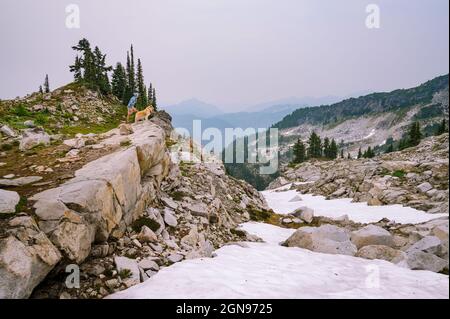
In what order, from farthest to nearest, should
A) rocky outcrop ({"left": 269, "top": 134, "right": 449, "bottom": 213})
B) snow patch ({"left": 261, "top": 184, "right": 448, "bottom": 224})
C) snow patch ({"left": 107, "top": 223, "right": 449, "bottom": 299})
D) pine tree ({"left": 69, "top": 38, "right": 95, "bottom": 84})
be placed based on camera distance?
pine tree ({"left": 69, "top": 38, "right": 95, "bottom": 84}) < rocky outcrop ({"left": 269, "top": 134, "right": 449, "bottom": 213}) < snow patch ({"left": 261, "top": 184, "right": 448, "bottom": 224}) < snow patch ({"left": 107, "top": 223, "right": 449, "bottom": 299})

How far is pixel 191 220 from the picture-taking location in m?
16.3

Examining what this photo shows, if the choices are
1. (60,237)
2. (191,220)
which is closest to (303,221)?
(191,220)

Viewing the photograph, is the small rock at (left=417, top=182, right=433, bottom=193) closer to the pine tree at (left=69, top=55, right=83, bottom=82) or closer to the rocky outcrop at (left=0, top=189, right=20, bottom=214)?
the rocky outcrop at (left=0, top=189, right=20, bottom=214)

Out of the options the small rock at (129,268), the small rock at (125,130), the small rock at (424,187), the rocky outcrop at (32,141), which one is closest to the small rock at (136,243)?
the small rock at (129,268)

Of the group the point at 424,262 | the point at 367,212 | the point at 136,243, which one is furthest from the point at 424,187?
the point at 136,243

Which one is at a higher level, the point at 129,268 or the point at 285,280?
the point at 129,268

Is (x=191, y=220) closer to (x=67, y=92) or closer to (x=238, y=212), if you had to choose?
(x=238, y=212)

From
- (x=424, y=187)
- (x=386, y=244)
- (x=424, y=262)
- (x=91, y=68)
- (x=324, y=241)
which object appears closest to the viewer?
(x=424, y=262)

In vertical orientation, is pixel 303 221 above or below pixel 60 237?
below

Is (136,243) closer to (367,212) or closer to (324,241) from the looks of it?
(324,241)

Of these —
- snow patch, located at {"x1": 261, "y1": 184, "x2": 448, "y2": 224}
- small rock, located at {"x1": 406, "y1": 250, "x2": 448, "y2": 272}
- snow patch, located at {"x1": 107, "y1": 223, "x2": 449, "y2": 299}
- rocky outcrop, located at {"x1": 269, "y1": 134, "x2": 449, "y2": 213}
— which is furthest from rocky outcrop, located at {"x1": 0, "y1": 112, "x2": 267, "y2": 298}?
rocky outcrop, located at {"x1": 269, "y1": 134, "x2": 449, "y2": 213}

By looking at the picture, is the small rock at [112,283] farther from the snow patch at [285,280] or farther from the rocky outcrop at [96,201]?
the rocky outcrop at [96,201]
